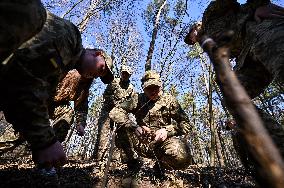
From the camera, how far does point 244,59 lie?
3051 millimetres

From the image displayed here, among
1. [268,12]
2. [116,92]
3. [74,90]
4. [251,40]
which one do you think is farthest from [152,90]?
[116,92]

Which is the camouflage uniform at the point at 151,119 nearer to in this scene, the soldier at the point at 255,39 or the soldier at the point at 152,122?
the soldier at the point at 152,122

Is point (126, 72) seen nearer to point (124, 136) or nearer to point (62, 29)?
point (124, 136)

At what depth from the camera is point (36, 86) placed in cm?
198

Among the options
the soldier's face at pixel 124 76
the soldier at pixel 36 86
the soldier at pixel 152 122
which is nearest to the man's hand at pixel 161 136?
the soldier at pixel 152 122

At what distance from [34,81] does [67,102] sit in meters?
2.87

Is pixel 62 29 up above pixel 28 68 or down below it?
above

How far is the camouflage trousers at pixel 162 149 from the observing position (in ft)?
12.9

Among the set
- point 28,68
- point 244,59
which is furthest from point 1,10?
point 244,59

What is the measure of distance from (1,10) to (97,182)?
2.76m

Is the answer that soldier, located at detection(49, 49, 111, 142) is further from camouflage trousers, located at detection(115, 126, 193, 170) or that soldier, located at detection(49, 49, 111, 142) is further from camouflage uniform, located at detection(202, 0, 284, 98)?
camouflage uniform, located at detection(202, 0, 284, 98)

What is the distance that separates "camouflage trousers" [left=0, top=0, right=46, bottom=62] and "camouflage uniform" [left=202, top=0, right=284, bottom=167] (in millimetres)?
1595

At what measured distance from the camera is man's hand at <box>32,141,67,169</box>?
190cm

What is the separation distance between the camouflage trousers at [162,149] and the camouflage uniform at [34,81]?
164 cm
